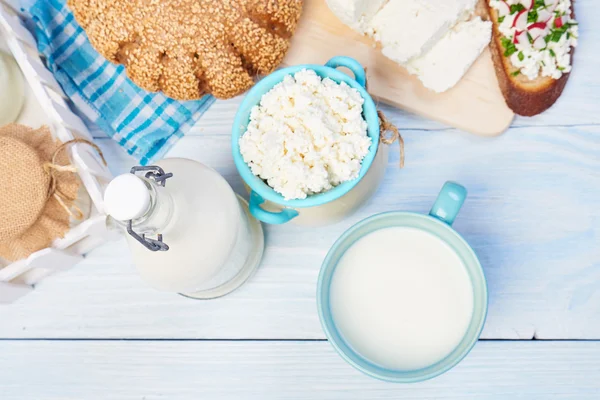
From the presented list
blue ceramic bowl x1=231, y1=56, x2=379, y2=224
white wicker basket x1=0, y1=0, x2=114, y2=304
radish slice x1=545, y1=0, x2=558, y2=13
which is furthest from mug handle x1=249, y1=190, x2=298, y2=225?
radish slice x1=545, y1=0, x2=558, y2=13

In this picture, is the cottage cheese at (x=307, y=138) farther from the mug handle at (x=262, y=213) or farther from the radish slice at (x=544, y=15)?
the radish slice at (x=544, y=15)

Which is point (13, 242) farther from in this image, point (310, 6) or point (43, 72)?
point (310, 6)

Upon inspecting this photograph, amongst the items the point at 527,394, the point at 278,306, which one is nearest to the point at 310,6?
the point at 278,306

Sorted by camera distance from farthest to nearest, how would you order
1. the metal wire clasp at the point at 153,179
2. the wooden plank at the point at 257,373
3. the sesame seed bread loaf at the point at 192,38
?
1. the wooden plank at the point at 257,373
2. the sesame seed bread loaf at the point at 192,38
3. the metal wire clasp at the point at 153,179

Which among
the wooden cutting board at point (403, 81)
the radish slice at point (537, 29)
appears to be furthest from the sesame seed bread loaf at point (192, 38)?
the radish slice at point (537, 29)

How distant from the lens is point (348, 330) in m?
0.90

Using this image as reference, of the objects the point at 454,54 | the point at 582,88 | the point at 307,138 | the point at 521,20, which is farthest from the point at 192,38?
the point at 582,88

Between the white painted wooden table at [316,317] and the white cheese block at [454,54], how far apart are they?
89mm

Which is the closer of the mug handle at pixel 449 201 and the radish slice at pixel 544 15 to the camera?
the mug handle at pixel 449 201

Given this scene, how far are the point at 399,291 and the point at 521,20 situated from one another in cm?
49

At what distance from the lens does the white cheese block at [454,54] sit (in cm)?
95

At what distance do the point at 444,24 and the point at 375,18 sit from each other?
117 millimetres

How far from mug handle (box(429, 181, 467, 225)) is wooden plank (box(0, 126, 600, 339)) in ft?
0.55

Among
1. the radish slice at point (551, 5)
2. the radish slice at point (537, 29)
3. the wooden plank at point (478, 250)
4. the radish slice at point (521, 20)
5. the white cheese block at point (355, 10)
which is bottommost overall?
the wooden plank at point (478, 250)
